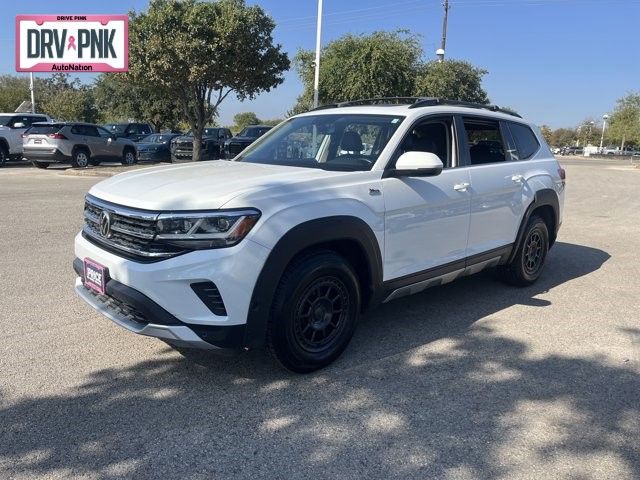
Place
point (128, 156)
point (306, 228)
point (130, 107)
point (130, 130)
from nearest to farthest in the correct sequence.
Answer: point (306, 228), point (128, 156), point (130, 130), point (130, 107)

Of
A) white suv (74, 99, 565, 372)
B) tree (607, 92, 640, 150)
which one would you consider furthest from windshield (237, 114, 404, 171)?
tree (607, 92, 640, 150)

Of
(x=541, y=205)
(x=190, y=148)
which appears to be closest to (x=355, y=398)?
(x=541, y=205)

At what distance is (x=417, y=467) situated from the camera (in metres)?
2.83

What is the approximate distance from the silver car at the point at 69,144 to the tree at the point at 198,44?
2510 millimetres

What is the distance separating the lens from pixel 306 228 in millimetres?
3492

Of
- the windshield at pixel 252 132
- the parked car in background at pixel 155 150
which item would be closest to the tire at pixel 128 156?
the parked car in background at pixel 155 150

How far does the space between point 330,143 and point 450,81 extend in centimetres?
2809

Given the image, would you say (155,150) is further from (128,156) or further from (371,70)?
(371,70)

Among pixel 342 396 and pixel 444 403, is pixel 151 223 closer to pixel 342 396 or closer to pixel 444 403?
pixel 342 396

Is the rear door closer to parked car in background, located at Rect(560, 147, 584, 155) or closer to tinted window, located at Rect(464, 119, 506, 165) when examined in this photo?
tinted window, located at Rect(464, 119, 506, 165)

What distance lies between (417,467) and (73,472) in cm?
165

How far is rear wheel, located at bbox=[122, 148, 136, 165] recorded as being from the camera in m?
22.4

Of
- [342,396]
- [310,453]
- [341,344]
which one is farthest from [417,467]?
[341,344]

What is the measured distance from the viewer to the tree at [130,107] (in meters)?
44.7
